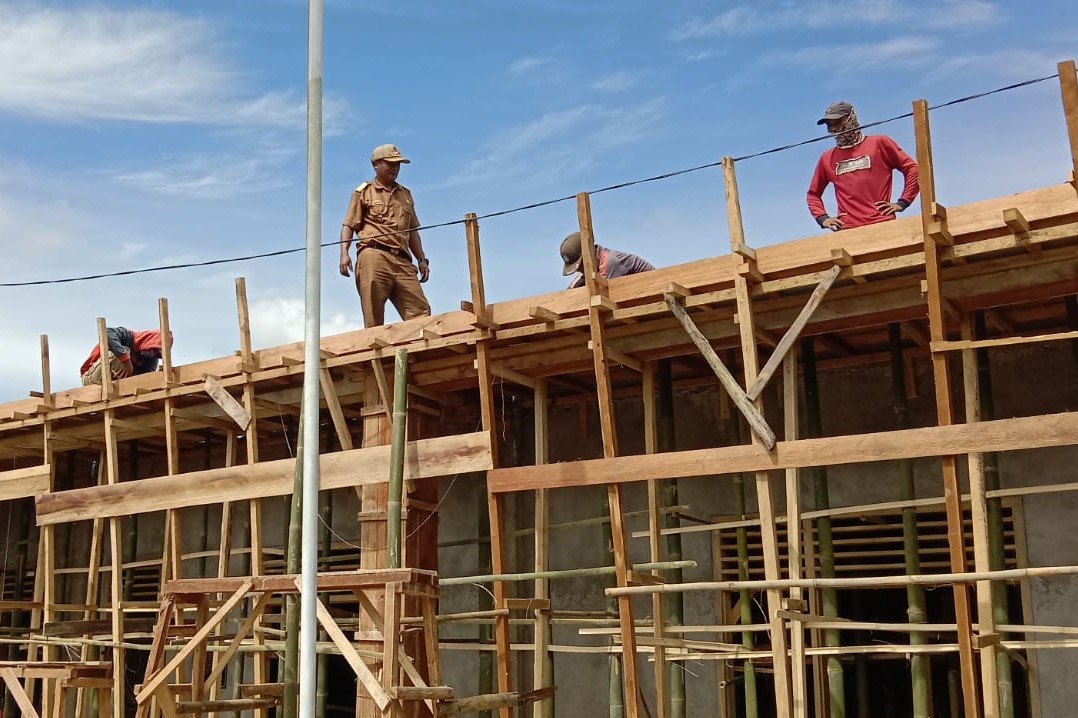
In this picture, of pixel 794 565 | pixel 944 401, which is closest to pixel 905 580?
pixel 794 565

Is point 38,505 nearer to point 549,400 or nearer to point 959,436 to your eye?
point 549,400

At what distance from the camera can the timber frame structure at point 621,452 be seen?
7.86 meters

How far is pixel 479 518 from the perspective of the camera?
467 inches

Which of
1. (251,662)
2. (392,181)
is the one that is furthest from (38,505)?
(392,181)

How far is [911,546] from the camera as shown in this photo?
908cm

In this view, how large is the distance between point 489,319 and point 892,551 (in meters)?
3.85

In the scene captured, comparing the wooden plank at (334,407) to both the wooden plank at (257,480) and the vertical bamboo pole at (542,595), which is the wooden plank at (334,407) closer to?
the wooden plank at (257,480)

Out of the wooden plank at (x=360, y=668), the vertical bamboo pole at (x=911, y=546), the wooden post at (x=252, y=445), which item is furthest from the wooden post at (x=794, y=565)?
the wooden post at (x=252, y=445)

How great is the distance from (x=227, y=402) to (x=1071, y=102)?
7523 mm

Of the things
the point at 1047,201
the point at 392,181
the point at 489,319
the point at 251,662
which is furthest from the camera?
the point at 251,662

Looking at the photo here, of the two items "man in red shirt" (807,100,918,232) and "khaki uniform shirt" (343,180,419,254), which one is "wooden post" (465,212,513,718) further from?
"man in red shirt" (807,100,918,232)

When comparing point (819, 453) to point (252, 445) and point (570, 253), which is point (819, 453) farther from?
point (252, 445)

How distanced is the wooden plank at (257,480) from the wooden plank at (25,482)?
0.31 meters

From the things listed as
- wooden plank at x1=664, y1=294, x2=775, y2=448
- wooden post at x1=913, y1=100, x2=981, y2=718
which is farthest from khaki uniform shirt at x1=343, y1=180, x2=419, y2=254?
wooden post at x1=913, y1=100, x2=981, y2=718
